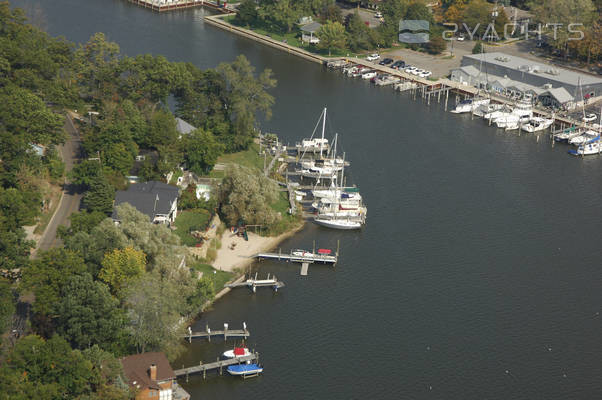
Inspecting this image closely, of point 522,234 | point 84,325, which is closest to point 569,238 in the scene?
point 522,234

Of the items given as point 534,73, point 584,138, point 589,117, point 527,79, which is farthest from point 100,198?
point 534,73

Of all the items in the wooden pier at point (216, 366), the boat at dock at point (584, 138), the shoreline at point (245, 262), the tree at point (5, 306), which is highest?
the boat at dock at point (584, 138)

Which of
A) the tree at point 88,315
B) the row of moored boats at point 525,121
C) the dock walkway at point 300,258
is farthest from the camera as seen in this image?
the row of moored boats at point 525,121

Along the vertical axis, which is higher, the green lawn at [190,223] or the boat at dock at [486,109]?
the boat at dock at [486,109]

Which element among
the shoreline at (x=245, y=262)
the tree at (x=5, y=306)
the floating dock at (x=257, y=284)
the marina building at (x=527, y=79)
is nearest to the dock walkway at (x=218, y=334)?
the shoreline at (x=245, y=262)

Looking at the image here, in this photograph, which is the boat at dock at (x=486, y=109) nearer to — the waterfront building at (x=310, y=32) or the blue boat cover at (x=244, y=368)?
the waterfront building at (x=310, y=32)

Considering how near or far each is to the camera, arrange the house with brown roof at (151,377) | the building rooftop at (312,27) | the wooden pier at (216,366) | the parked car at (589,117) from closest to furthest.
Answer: the house with brown roof at (151,377), the wooden pier at (216,366), the parked car at (589,117), the building rooftop at (312,27)

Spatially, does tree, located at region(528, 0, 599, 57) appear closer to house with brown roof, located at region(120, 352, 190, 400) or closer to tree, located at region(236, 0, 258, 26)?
tree, located at region(236, 0, 258, 26)
